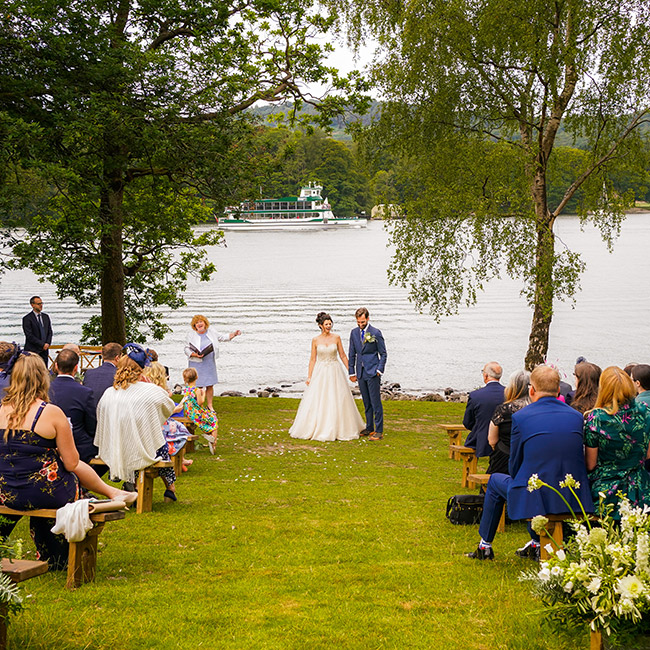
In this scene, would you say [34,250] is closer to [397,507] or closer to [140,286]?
[140,286]

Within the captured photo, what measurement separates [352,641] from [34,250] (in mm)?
14928

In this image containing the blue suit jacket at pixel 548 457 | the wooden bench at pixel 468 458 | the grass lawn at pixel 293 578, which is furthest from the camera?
the wooden bench at pixel 468 458

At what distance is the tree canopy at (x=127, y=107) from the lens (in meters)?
14.7

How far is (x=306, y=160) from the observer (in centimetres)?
14575

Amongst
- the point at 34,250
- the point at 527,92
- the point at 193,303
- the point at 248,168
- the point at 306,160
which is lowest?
the point at 193,303

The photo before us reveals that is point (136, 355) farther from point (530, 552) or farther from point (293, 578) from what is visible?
point (530, 552)

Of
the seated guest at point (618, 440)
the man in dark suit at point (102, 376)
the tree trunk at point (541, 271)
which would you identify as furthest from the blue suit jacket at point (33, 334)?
the seated guest at point (618, 440)

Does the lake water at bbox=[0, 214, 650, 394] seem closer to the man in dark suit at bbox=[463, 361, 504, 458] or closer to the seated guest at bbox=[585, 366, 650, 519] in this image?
the man in dark suit at bbox=[463, 361, 504, 458]

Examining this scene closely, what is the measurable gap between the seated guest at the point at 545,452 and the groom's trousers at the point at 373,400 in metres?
7.57

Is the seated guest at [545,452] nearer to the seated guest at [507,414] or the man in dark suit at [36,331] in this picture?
the seated guest at [507,414]

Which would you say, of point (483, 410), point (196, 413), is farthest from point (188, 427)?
point (483, 410)

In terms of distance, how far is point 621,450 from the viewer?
20.1 feet

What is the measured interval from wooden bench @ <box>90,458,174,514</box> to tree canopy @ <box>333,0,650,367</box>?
10.9 metres

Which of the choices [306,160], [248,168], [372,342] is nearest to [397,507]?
[372,342]
